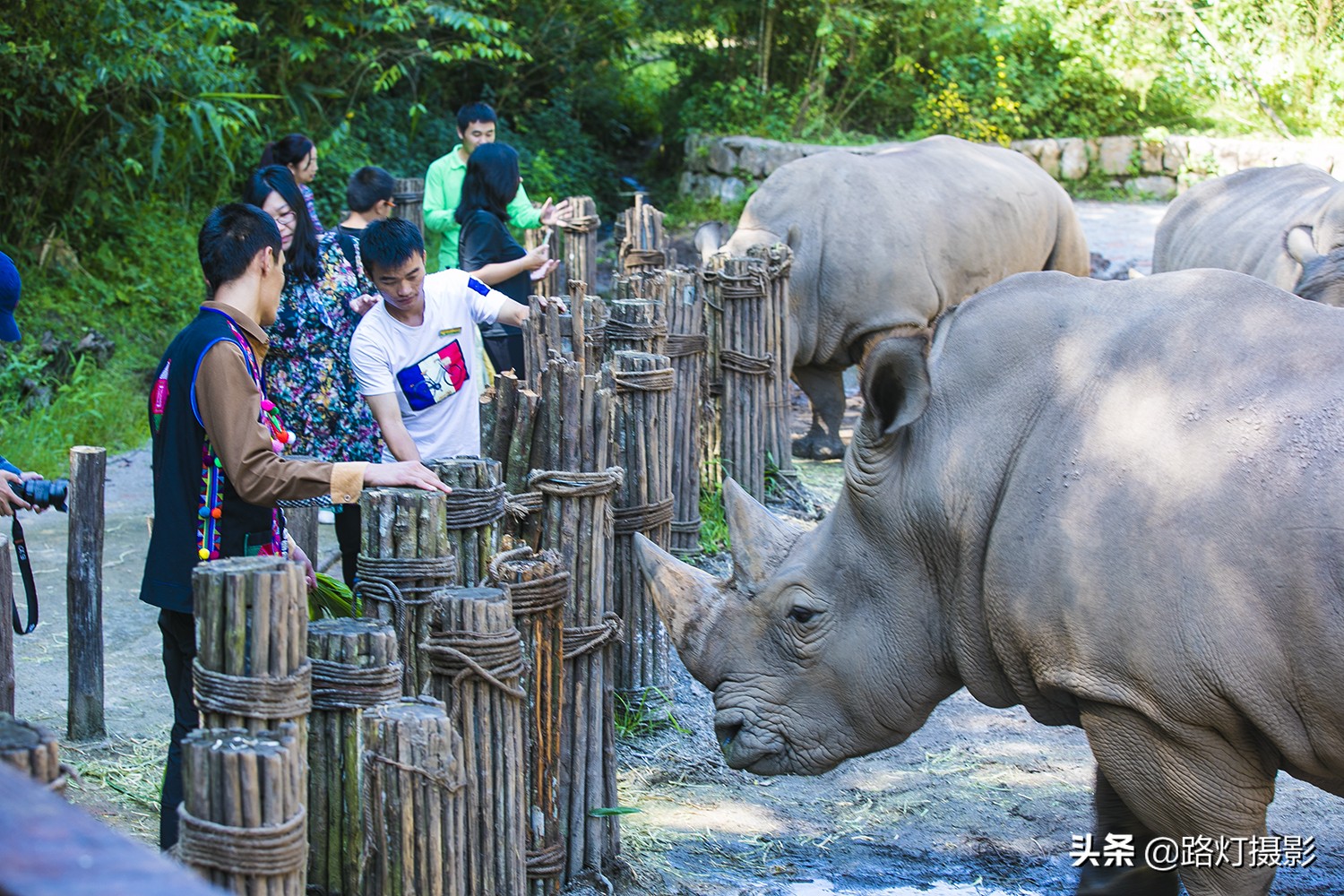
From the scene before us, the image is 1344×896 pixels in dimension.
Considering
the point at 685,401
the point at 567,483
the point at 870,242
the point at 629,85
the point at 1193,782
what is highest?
the point at 629,85

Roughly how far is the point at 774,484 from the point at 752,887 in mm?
3726

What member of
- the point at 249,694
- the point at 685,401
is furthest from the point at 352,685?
the point at 685,401

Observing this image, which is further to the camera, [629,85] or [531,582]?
[629,85]

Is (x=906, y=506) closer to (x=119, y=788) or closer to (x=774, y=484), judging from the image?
(x=119, y=788)

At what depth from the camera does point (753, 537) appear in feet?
12.3

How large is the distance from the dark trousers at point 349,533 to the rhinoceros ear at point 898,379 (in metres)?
Result: 2.33

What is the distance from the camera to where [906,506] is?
344cm

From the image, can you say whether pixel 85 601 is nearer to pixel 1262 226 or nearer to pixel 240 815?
pixel 240 815

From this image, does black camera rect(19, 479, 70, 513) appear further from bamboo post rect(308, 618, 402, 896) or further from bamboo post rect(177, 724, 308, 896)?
bamboo post rect(177, 724, 308, 896)

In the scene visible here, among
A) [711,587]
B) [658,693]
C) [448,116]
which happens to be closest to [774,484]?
[658,693]

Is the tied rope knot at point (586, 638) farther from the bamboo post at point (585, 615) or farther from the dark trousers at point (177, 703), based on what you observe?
the dark trousers at point (177, 703)

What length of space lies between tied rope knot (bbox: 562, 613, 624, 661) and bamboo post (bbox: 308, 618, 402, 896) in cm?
89

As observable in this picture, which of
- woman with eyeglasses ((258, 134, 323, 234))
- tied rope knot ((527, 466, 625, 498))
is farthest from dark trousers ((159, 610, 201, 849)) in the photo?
woman with eyeglasses ((258, 134, 323, 234))

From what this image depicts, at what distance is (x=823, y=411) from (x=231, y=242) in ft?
18.1
